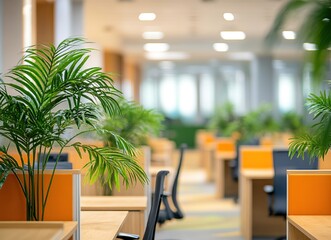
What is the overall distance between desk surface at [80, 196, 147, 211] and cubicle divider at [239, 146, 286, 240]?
2374 mm

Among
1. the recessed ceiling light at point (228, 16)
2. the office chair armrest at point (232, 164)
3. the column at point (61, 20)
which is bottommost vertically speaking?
the office chair armrest at point (232, 164)

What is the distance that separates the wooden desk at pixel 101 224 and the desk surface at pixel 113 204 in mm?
159

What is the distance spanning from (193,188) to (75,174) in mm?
9986

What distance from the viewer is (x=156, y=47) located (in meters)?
18.0

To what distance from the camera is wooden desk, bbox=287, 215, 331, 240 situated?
414cm

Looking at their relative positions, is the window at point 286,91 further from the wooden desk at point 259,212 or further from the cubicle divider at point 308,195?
the cubicle divider at point 308,195

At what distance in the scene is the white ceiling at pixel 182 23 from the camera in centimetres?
1138

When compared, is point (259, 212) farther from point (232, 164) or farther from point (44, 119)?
point (44, 119)

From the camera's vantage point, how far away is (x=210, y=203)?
11.8 metres

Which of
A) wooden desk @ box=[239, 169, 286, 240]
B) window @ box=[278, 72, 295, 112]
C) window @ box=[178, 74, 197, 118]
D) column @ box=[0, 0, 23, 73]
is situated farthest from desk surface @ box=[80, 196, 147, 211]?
window @ box=[178, 74, 197, 118]

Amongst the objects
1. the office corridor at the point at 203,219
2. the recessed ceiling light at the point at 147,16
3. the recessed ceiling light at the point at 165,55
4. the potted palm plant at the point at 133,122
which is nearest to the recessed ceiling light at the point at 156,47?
the recessed ceiling light at the point at 165,55

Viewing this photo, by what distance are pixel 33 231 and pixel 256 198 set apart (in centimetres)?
537

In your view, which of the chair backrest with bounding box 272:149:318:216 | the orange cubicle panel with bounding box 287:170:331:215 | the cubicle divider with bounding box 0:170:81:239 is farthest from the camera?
the chair backrest with bounding box 272:149:318:216

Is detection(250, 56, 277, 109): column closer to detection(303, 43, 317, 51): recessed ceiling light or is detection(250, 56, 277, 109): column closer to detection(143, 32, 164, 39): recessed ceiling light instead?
detection(143, 32, 164, 39): recessed ceiling light
